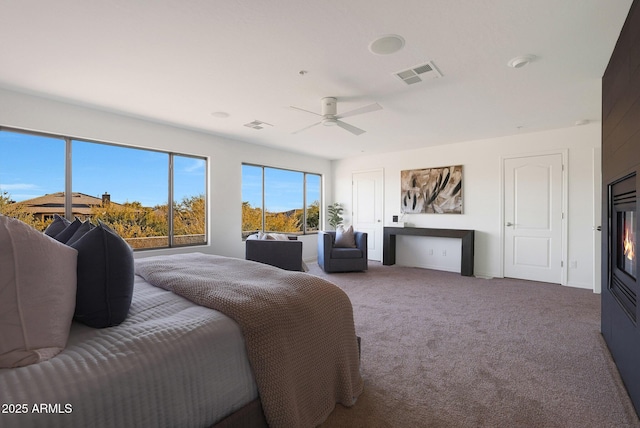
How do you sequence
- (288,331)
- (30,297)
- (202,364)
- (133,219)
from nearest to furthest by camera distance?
(30,297) < (202,364) < (288,331) < (133,219)

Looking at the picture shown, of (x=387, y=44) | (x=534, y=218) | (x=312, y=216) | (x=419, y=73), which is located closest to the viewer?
(x=387, y=44)

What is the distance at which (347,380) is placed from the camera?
166cm

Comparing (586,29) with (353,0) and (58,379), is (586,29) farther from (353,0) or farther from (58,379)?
(58,379)

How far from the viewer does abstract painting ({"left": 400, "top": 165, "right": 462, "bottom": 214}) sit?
552 centimetres

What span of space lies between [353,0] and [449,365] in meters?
2.54

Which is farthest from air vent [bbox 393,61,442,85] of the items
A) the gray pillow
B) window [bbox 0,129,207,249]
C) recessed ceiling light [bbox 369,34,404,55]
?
window [bbox 0,129,207,249]

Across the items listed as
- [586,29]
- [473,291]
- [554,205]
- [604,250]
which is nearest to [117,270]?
[586,29]

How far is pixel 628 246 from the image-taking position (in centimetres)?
203

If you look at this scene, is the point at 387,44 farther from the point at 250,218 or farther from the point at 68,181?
the point at 250,218

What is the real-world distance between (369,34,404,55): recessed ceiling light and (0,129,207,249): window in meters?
3.58

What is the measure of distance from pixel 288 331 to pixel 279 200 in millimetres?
5122

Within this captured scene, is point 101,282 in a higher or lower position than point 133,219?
lower

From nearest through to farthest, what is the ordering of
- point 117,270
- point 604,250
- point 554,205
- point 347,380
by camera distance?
point 117,270 → point 347,380 → point 604,250 → point 554,205

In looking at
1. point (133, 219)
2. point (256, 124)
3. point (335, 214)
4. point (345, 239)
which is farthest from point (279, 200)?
point (133, 219)
